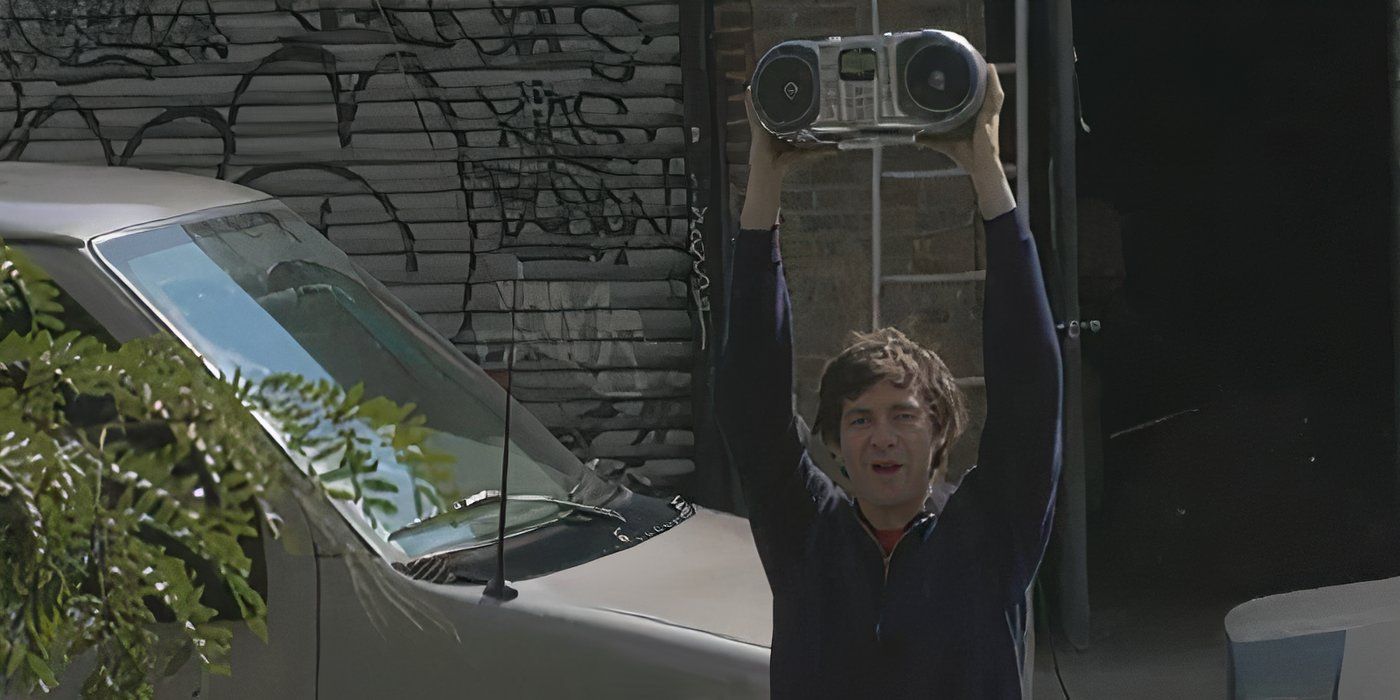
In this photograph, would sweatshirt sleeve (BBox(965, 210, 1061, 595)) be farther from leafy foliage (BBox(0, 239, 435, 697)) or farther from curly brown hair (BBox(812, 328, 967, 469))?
leafy foliage (BBox(0, 239, 435, 697))

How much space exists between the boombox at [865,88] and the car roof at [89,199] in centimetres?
113

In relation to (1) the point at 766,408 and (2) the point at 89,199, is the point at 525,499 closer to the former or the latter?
(1) the point at 766,408

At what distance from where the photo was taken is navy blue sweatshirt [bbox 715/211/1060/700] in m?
2.44

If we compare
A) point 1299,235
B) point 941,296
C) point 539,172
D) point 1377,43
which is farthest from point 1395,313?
point 539,172

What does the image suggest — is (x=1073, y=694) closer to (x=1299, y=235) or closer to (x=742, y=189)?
(x=1299, y=235)

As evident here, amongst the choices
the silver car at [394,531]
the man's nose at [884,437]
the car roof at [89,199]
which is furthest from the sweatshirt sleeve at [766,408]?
the car roof at [89,199]

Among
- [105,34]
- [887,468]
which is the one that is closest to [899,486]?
[887,468]

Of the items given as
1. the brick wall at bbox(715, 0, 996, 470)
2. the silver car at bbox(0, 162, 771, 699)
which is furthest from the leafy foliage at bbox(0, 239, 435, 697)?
the brick wall at bbox(715, 0, 996, 470)

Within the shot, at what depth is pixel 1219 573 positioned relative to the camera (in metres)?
5.15

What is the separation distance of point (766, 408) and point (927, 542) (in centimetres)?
31

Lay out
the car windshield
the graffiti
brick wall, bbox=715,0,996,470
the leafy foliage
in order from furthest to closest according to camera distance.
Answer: the graffiti < brick wall, bbox=715,0,996,470 < the car windshield < the leafy foliage

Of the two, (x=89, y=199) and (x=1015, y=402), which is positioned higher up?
(x=89, y=199)

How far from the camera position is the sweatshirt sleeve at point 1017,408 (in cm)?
243

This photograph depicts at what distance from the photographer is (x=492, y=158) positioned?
18.9 ft
